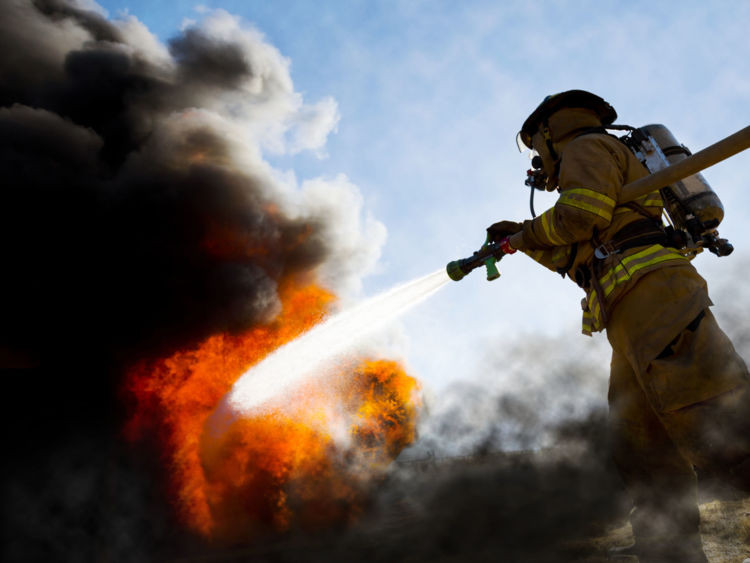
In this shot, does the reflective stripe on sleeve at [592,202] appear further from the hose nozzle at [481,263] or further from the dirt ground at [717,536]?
the dirt ground at [717,536]

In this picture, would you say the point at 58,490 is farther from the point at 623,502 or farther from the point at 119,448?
the point at 623,502

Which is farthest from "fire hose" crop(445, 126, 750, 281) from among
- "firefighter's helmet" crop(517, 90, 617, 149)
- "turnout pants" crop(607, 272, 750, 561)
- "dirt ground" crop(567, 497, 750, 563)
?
"dirt ground" crop(567, 497, 750, 563)

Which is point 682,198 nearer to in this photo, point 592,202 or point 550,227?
point 592,202

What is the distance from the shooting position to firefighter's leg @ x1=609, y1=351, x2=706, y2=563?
2.50 meters

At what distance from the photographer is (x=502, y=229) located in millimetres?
3168

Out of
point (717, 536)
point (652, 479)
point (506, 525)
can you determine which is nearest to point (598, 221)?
point (652, 479)

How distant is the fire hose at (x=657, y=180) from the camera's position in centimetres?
174

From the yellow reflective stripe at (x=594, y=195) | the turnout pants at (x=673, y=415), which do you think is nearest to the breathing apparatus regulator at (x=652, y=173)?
the yellow reflective stripe at (x=594, y=195)

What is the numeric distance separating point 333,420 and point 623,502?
27.8 ft

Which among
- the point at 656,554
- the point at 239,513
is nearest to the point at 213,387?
the point at 239,513

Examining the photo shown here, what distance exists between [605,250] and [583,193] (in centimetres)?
38

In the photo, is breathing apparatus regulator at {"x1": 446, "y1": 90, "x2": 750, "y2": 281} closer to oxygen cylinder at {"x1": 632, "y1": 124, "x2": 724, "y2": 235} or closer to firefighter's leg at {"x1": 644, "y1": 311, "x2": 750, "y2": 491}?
oxygen cylinder at {"x1": 632, "y1": 124, "x2": 724, "y2": 235}

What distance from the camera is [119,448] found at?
31.5ft

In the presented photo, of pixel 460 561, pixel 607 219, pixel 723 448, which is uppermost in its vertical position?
pixel 607 219
